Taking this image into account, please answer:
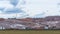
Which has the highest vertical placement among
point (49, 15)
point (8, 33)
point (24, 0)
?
point (24, 0)

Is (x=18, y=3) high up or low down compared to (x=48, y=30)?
up

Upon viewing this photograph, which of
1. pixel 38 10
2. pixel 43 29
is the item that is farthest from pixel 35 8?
pixel 43 29

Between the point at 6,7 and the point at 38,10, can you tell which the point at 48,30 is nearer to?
the point at 38,10

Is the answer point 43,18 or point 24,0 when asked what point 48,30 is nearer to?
point 43,18

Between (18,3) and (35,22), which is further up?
(18,3)

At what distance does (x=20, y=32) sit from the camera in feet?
2.49

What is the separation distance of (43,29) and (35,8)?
145mm

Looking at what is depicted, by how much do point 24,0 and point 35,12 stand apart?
0.11m

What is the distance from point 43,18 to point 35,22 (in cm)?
6

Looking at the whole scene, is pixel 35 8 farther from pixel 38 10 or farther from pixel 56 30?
pixel 56 30

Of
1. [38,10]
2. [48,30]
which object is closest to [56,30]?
[48,30]

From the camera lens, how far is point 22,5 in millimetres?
760

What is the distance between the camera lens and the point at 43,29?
2.49ft

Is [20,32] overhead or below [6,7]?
below
